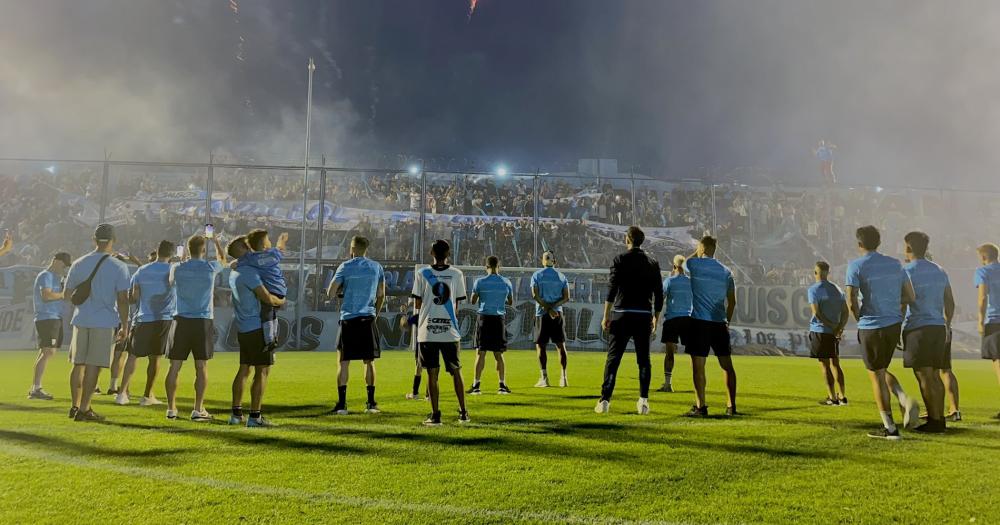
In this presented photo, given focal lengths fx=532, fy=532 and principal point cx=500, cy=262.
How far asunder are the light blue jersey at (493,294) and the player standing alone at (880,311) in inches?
201

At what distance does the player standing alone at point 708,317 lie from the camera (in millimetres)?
6832

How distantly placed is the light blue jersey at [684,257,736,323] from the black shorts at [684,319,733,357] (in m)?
0.08

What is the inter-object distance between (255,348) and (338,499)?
304 cm

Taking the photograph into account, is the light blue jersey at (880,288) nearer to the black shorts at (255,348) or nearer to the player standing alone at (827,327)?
the player standing alone at (827,327)

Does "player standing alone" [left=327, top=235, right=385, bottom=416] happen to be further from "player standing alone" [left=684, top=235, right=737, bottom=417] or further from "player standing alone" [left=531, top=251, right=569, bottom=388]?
"player standing alone" [left=684, top=235, right=737, bottom=417]

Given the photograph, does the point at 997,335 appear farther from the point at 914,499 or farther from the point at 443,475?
the point at 443,475

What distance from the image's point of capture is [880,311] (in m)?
5.72

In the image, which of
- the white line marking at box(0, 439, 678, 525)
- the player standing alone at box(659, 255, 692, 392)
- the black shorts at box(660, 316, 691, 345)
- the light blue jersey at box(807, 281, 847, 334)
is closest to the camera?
the white line marking at box(0, 439, 678, 525)

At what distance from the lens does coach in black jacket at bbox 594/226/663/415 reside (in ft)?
22.7

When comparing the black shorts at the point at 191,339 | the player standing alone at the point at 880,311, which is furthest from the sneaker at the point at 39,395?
the player standing alone at the point at 880,311

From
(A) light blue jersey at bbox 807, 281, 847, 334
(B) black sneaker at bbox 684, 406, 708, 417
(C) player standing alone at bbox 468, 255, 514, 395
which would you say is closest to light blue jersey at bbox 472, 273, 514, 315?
(C) player standing alone at bbox 468, 255, 514, 395

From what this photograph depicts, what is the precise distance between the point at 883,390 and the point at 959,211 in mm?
34291

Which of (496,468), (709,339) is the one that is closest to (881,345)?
(709,339)

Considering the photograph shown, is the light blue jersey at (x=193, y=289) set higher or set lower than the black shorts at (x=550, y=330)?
higher
